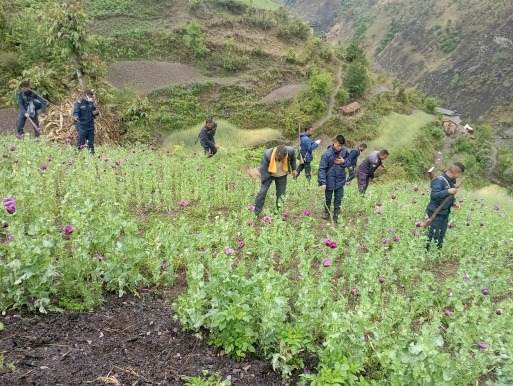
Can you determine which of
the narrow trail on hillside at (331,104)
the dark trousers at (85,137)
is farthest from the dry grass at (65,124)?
the narrow trail on hillside at (331,104)

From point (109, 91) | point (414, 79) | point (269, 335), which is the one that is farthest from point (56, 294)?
point (414, 79)

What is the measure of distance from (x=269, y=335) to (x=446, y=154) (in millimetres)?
42841

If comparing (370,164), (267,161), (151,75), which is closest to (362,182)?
(370,164)

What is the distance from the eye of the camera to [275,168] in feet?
23.3

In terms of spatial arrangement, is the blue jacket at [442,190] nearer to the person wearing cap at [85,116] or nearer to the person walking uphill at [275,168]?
the person walking uphill at [275,168]

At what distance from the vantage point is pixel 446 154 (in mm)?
41281

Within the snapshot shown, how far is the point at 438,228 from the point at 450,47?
10136 centimetres

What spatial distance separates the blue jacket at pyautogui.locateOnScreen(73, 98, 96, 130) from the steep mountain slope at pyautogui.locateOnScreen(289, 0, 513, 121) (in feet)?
268

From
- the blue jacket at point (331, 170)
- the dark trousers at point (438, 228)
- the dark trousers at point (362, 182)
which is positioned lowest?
the dark trousers at point (362, 182)

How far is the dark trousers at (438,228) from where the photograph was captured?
662cm

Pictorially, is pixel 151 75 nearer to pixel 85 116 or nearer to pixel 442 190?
pixel 85 116

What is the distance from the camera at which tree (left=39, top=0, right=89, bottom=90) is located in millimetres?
13188

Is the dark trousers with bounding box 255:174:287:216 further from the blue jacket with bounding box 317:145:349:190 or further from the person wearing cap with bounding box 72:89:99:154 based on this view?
the person wearing cap with bounding box 72:89:99:154

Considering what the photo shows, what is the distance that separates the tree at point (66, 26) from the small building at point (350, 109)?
21.7 m
